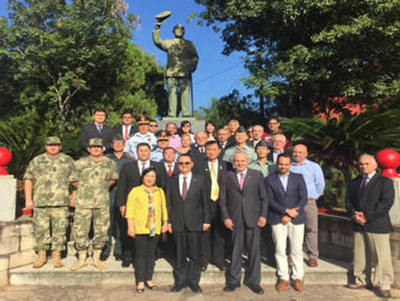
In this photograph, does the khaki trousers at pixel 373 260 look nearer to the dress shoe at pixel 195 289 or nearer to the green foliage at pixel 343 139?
the green foliage at pixel 343 139

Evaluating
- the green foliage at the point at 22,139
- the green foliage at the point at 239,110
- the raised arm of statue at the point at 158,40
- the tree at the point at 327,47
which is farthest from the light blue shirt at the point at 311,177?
the green foliage at the point at 239,110

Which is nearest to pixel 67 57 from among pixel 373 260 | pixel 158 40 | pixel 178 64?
pixel 158 40

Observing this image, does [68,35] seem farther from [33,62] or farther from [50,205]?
[50,205]

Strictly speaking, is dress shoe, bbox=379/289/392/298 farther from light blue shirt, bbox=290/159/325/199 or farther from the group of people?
light blue shirt, bbox=290/159/325/199

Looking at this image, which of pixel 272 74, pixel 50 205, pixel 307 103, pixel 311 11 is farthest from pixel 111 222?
pixel 307 103

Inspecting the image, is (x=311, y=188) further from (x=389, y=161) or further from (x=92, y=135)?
(x=92, y=135)

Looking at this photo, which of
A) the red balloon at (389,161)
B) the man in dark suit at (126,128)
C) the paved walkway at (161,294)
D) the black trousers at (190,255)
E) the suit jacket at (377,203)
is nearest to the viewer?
the paved walkway at (161,294)

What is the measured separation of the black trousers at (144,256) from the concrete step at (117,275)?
32 cm

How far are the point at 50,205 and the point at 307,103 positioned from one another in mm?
11744

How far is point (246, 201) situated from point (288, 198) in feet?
1.91

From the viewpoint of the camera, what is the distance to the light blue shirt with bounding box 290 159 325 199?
15.8ft

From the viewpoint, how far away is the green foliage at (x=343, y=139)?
5613mm

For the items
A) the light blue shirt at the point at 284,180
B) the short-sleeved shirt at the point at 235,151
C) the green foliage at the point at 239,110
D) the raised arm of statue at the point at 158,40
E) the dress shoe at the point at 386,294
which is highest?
the raised arm of statue at the point at 158,40

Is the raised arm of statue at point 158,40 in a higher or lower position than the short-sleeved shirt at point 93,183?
higher
